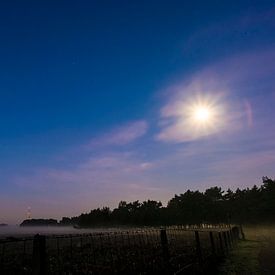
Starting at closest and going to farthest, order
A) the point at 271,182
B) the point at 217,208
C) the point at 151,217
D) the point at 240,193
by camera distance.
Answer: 1. the point at 271,182
2. the point at 217,208
3. the point at 240,193
4. the point at 151,217

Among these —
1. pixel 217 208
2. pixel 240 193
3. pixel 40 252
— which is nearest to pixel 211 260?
pixel 40 252

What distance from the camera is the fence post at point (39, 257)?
534cm

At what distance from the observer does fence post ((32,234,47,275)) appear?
5.34m

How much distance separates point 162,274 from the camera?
42.4 feet

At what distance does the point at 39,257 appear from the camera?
5.40 m

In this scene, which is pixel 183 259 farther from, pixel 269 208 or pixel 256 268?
pixel 269 208

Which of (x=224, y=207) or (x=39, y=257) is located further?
(x=224, y=207)

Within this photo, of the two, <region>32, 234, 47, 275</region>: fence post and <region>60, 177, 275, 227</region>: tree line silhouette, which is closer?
<region>32, 234, 47, 275</region>: fence post

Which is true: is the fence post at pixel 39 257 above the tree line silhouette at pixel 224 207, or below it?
below

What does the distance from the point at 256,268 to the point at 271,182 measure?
12227cm

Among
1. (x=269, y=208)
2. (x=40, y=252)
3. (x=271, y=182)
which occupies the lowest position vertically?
(x=40, y=252)

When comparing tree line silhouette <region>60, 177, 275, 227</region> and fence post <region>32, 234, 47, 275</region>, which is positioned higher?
tree line silhouette <region>60, 177, 275, 227</region>

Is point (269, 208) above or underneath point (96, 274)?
above

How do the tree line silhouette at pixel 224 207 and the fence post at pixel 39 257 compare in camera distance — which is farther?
the tree line silhouette at pixel 224 207
